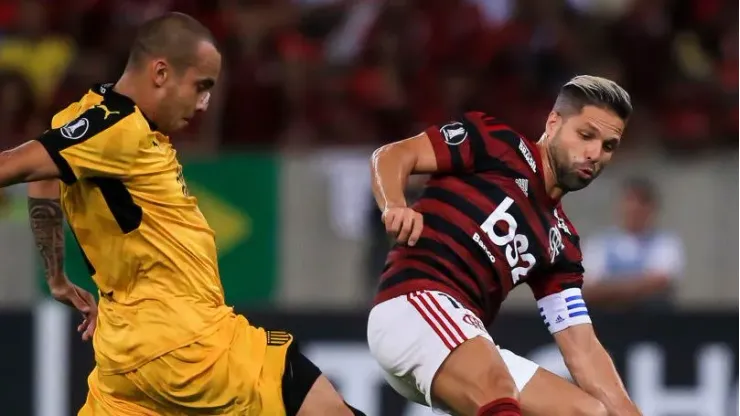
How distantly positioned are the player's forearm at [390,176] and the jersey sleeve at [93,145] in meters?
0.89

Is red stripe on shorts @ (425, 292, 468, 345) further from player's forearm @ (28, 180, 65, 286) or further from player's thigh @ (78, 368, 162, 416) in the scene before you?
player's forearm @ (28, 180, 65, 286)

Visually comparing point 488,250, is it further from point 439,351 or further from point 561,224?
point 439,351

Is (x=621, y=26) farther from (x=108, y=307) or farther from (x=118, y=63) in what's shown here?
(x=108, y=307)

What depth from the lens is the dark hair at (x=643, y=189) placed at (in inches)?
376

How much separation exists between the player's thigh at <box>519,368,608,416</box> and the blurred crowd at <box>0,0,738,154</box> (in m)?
5.30

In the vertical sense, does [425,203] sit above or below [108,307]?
above

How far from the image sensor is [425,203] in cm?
540

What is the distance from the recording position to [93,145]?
14.8ft

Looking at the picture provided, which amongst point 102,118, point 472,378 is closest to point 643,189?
point 472,378

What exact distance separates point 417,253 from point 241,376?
87 centimetres

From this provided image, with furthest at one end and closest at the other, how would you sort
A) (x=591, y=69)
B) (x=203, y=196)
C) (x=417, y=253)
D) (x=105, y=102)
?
(x=591, y=69) < (x=203, y=196) < (x=417, y=253) < (x=105, y=102)

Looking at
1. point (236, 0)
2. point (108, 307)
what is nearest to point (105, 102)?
point (108, 307)

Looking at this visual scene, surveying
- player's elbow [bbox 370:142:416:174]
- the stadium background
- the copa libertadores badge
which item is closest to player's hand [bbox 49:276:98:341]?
the copa libertadores badge

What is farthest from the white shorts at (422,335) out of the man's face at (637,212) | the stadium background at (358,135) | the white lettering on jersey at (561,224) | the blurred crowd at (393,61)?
the blurred crowd at (393,61)
